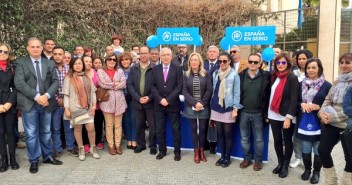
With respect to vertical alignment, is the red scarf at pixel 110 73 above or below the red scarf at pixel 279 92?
above

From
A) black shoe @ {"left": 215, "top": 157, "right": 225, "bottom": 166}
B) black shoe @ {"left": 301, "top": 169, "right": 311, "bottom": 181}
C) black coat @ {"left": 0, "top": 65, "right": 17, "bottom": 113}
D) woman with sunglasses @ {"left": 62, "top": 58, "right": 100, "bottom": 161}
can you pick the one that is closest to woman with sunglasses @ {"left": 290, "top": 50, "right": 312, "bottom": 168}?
black shoe @ {"left": 301, "top": 169, "right": 311, "bottom": 181}

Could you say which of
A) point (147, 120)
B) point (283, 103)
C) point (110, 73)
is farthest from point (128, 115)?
point (283, 103)

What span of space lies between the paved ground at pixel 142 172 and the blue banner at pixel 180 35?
2.58 metres

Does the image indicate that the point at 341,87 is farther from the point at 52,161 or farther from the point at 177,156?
the point at 52,161

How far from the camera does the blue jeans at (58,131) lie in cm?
524

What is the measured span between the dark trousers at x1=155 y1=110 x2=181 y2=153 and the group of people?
0.06 ft

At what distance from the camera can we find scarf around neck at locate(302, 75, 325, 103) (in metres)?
4.16

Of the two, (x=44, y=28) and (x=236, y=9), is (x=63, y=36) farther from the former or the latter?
(x=236, y=9)

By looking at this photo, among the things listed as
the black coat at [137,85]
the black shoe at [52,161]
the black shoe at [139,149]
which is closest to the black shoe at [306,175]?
the black coat at [137,85]

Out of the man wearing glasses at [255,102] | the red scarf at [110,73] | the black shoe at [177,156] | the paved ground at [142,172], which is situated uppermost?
the red scarf at [110,73]

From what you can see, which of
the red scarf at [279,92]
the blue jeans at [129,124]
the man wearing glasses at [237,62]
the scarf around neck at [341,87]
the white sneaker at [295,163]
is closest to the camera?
the scarf around neck at [341,87]

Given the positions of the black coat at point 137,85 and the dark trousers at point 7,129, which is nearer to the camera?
the dark trousers at point 7,129

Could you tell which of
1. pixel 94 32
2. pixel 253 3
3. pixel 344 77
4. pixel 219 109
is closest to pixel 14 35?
pixel 94 32

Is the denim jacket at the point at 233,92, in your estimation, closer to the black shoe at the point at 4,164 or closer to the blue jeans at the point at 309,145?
the blue jeans at the point at 309,145
